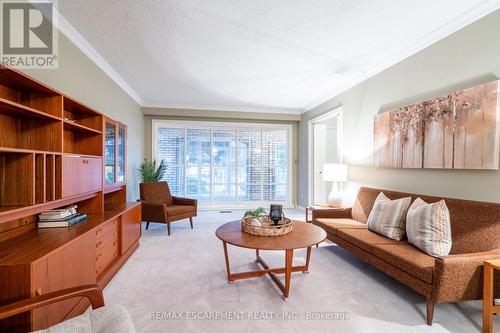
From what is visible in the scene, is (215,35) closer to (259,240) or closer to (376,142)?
(259,240)

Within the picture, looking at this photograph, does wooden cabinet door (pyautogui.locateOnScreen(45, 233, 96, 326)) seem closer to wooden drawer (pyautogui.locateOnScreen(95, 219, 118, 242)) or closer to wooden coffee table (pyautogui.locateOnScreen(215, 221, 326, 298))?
wooden drawer (pyautogui.locateOnScreen(95, 219, 118, 242))

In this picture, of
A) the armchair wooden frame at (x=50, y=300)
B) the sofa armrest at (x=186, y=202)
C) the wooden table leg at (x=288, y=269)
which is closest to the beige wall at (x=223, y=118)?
the sofa armrest at (x=186, y=202)

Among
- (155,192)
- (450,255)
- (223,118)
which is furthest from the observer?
(223,118)

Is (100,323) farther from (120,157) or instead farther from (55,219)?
(120,157)

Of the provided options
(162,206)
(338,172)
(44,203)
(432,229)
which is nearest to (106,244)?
(44,203)

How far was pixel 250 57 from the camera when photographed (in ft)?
9.57

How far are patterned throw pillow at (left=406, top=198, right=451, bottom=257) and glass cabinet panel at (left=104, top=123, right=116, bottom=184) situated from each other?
331 centimetres

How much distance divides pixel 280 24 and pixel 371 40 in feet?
3.55

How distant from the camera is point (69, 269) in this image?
157 centimetres

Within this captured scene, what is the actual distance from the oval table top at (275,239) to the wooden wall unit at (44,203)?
3.72ft

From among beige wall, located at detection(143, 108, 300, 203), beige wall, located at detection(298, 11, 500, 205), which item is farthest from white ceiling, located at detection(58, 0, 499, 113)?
beige wall, located at detection(143, 108, 300, 203)

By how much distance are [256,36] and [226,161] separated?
12.3ft

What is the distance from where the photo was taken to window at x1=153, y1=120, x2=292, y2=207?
5.63 meters

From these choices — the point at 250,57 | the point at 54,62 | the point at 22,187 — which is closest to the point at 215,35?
the point at 250,57
